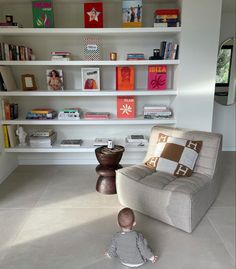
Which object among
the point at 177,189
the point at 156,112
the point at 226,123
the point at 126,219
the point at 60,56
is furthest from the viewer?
the point at 226,123

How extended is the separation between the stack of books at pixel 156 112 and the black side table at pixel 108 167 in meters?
0.72

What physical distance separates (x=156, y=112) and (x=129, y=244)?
6.24 feet

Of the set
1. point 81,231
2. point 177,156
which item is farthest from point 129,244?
point 177,156

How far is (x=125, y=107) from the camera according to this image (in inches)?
128

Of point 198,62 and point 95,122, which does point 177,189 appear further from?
point 198,62

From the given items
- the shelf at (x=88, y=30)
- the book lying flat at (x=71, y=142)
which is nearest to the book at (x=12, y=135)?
the book lying flat at (x=71, y=142)

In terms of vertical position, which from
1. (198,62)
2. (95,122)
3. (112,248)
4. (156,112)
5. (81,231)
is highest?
(198,62)

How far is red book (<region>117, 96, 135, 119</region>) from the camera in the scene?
3.23 meters

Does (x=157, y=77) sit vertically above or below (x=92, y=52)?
below

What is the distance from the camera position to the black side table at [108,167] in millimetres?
2627

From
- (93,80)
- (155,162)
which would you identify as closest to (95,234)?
(155,162)

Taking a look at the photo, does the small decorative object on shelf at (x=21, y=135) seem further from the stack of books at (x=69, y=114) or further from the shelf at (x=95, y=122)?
the stack of books at (x=69, y=114)

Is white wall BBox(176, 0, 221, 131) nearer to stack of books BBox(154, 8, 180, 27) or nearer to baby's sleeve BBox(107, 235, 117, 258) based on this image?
stack of books BBox(154, 8, 180, 27)

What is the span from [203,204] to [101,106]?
186 cm
